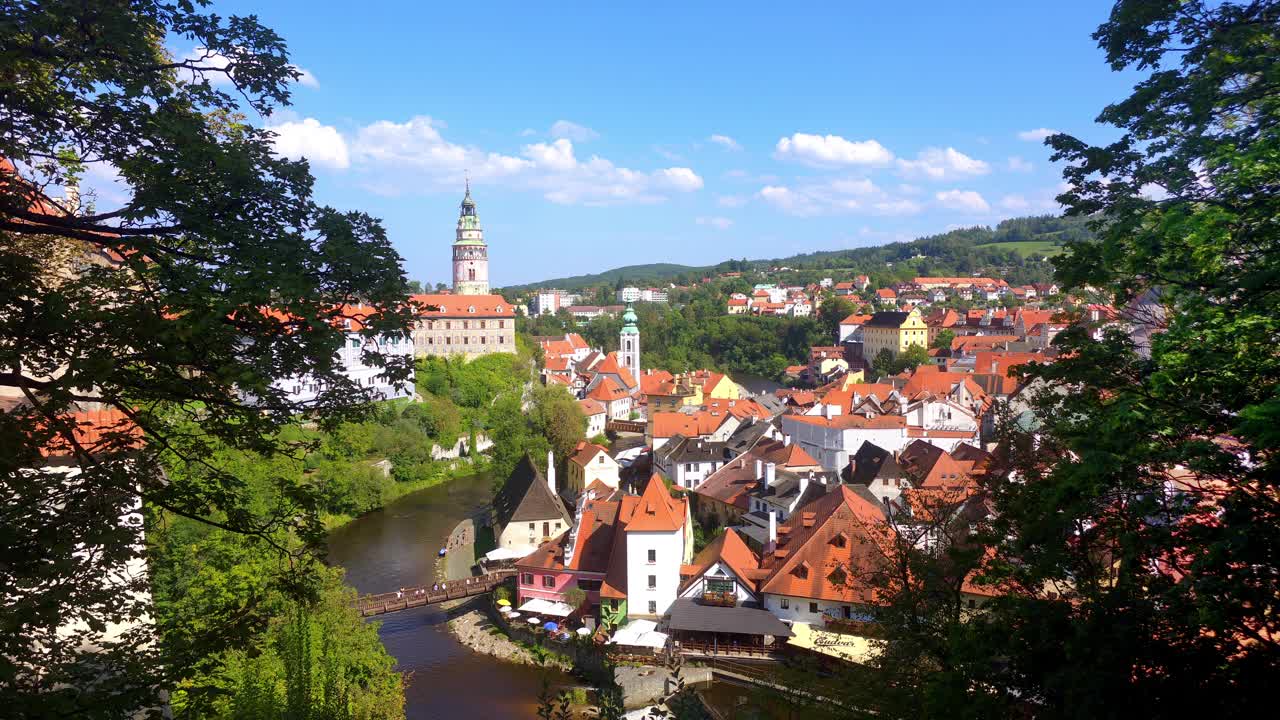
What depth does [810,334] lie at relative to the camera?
263 ft

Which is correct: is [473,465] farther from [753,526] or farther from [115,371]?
[115,371]

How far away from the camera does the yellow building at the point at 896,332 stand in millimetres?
65562

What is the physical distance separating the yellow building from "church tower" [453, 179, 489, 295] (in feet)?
110

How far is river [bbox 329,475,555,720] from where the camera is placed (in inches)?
610

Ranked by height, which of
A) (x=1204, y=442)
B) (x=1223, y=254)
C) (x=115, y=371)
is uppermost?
(x=1223, y=254)

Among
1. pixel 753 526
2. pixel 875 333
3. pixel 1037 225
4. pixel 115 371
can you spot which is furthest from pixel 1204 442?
pixel 1037 225

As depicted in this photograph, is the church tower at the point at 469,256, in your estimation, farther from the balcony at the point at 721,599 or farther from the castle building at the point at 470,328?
the balcony at the point at 721,599

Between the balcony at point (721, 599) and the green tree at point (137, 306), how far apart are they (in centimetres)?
1372

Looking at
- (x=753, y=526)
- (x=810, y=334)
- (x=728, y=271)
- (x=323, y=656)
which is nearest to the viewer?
(x=323, y=656)

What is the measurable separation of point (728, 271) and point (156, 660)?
633 feet

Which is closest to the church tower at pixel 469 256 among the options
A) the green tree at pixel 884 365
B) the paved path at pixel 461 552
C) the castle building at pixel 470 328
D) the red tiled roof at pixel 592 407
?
the castle building at pixel 470 328

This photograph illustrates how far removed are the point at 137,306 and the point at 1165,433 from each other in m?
5.84

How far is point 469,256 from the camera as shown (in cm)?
6719

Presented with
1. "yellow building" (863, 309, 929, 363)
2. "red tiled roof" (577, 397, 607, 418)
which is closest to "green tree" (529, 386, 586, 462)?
"red tiled roof" (577, 397, 607, 418)
